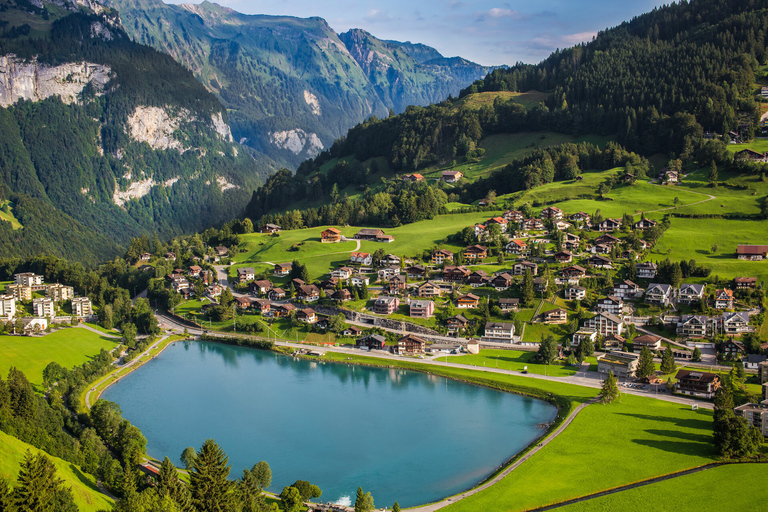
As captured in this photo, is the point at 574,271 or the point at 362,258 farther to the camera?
the point at 362,258

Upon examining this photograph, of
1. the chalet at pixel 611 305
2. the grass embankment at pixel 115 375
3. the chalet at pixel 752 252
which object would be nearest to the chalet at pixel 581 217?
the chalet at pixel 752 252

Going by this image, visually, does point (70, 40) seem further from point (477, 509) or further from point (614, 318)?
point (477, 509)

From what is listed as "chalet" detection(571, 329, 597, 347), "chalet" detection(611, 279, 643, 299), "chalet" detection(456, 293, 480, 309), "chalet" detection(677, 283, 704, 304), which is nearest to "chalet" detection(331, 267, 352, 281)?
"chalet" detection(456, 293, 480, 309)

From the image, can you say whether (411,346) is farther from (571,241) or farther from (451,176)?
(451,176)

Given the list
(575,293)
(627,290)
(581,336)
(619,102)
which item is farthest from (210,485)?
(619,102)

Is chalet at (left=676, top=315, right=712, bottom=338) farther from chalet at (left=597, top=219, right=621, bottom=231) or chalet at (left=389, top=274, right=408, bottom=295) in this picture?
chalet at (left=389, top=274, right=408, bottom=295)
